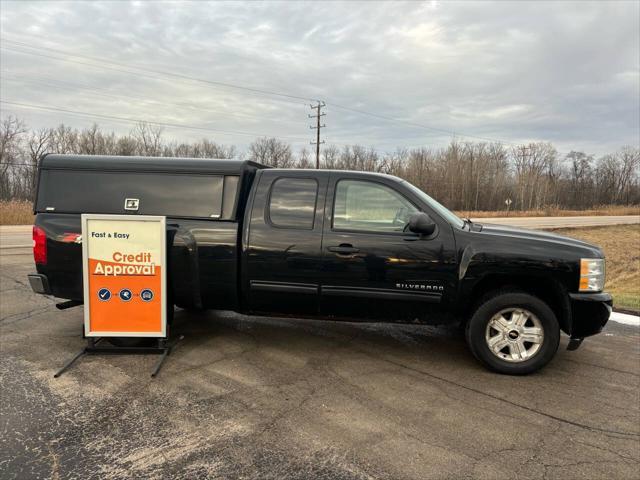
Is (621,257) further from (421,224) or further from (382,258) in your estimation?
(382,258)

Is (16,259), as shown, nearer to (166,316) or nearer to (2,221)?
(166,316)

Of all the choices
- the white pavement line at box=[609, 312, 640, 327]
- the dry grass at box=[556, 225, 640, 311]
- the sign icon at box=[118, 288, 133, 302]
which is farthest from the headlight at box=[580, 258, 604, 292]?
the sign icon at box=[118, 288, 133, 302]

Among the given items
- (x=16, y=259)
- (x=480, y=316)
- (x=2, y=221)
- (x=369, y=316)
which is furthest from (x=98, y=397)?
(x=2, y=221)

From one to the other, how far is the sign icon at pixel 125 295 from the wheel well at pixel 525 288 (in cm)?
332

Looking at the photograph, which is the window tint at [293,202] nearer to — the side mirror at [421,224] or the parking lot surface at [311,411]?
the side mirror at [421,224]

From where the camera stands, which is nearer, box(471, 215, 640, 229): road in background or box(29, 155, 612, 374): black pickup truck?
box(29, 155, 612, 374): black pickup truck

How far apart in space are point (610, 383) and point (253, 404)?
10.6ft

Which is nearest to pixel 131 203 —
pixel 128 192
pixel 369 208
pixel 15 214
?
pixel 128 192

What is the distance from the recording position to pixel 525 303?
3.98m

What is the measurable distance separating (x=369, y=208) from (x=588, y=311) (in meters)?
2.22

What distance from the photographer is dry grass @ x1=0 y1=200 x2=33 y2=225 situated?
2428 centimetres

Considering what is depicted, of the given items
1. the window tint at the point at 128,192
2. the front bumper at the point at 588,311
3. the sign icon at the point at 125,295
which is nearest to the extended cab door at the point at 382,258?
the front bumper at the point at 588,311

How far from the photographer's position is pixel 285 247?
14.0 ft

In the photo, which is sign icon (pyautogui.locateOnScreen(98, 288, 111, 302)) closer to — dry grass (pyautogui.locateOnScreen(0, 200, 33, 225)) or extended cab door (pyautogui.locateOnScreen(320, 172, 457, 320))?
extended cab door (pyautogui.locateOnScreen(320, 172, 457, 320))
